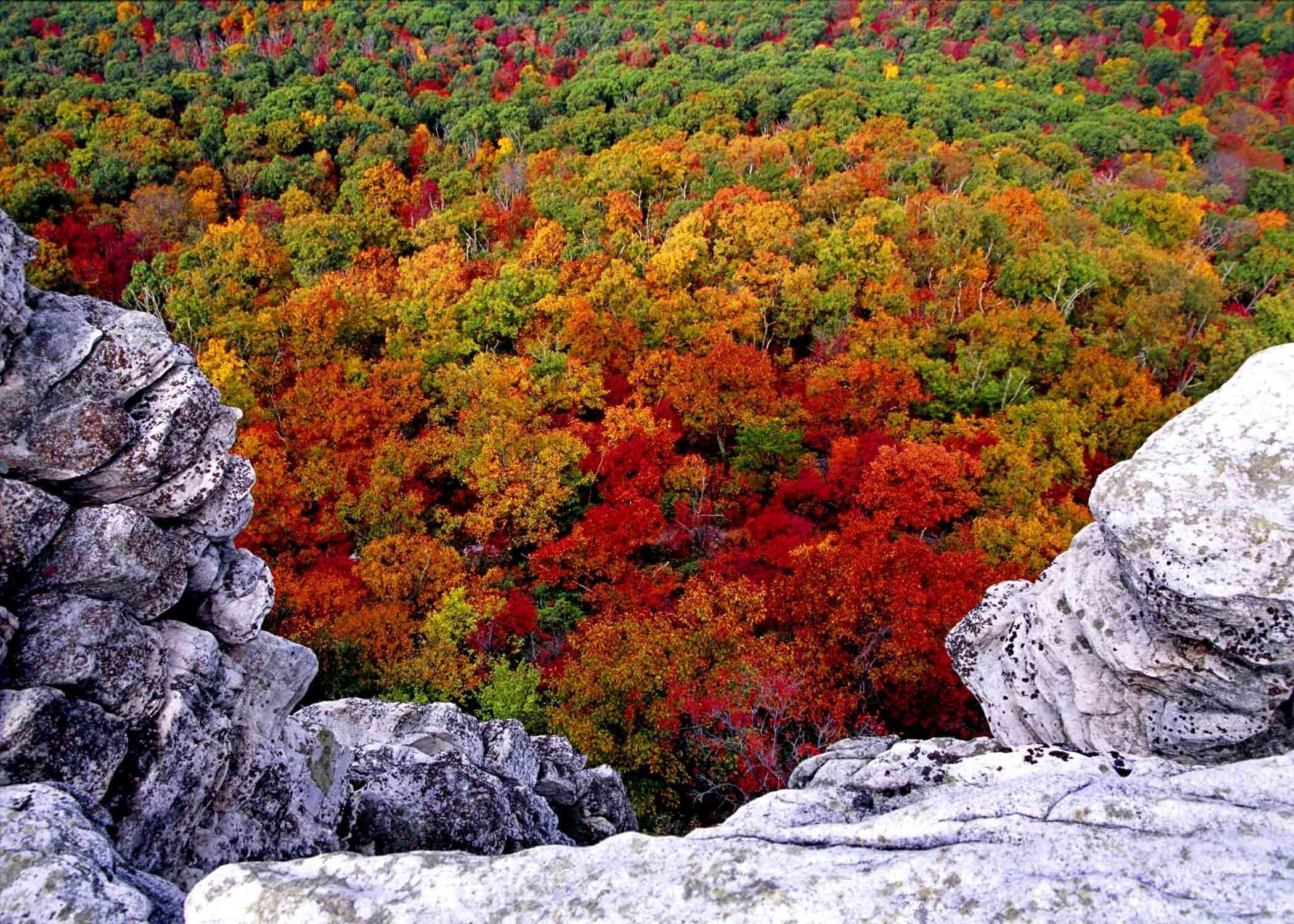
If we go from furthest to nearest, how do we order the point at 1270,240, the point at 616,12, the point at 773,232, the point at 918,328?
the point at 616,12 < the point at 1270,240 < the point at 773,232 < the point at 918,328

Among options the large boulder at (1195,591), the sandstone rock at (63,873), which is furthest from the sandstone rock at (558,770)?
the large boulder at (1195,591)

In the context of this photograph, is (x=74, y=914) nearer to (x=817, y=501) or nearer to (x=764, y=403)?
(x=817, y=501)

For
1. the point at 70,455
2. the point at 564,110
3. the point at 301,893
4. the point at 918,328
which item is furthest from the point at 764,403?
the point at 564,110

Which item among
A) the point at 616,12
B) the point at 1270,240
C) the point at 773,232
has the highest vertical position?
the point at 616,12

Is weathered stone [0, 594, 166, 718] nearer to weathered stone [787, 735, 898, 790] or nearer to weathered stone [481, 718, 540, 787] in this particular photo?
weathered stone [481, 718, 540, 787]

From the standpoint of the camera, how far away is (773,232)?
5088cm

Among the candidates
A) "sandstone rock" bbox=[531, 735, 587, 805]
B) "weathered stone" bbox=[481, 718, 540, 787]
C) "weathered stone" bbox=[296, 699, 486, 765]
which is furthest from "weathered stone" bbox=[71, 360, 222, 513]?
"sandstone rock" bbox=[531, 735, 587, 805]

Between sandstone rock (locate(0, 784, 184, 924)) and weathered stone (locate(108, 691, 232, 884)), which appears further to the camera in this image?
weathered stone (locate(108, 691, 232, 884))

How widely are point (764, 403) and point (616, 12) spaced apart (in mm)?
87704

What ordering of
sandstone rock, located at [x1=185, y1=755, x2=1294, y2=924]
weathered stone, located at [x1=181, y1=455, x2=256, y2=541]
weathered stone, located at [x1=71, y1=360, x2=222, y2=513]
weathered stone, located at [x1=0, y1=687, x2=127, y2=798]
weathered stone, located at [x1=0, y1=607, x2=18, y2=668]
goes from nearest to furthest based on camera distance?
sandstone rock, located at [x1=185, y1=755, x2=1294, y2=924], weathered stone, located at [x1=0, y1=687, x2=127, y2=798], weathered stone, located at [x1=0, y1=607, x2=18, y2=668], weathered stone, located at [x1=71, y1=360, x2=222, y2=513], weathered stone, located at [x1=181, y1=455, x2=256, y2=541]

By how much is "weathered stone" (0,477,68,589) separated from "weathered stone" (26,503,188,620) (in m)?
0.26

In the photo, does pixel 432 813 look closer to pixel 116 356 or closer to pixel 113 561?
pixel 113 561

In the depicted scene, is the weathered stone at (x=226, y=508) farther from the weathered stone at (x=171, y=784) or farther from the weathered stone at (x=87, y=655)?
the weathered stone at (x=171, y=784)

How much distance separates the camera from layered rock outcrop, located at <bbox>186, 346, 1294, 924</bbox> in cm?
637
